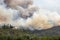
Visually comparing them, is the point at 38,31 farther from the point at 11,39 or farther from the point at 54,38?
the point at 11,39

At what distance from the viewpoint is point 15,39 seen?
71.9ft

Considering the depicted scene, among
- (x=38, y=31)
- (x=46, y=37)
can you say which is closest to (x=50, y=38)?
(x=46, y=37)

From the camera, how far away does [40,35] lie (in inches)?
765

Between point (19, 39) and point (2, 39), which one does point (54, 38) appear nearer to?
point (19, 39)

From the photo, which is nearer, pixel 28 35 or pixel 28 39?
pixel 28 39

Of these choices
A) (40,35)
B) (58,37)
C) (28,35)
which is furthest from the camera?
(28,35)

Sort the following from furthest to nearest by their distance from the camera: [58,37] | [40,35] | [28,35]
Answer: [28,35] < [58,37] < [40,35]

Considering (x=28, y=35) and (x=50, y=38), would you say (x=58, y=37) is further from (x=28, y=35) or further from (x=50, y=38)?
(x=28, y=35)

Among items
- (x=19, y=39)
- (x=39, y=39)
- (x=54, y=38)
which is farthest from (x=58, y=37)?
(x=19, y=39)

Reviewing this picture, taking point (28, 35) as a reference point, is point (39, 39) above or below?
below

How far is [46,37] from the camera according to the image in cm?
2052

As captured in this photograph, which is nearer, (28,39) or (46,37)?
(46,37)

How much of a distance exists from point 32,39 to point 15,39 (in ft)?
7.81

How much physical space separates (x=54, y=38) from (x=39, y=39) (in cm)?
202
